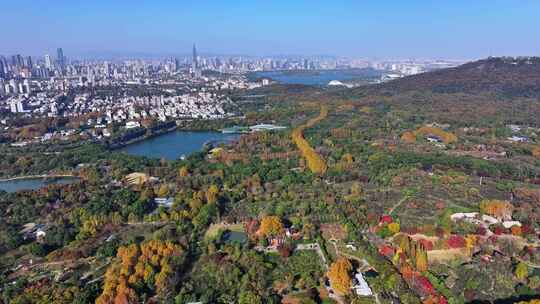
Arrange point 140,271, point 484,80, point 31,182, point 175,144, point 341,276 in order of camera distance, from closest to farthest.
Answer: point 341,276
point 140,271
point 31,182
point 175,144
point 484,80

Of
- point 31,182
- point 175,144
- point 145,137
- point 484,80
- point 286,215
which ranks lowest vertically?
point 31,182

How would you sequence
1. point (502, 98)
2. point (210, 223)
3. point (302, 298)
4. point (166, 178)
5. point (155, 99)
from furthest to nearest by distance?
1. point (155, 99)
2. point (502, 98)
3. point (166, 178)
4. point (210, 223)
5. point (302, 298)

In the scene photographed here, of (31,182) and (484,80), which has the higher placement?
(484,80)

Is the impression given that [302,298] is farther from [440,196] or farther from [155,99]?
[155,99]

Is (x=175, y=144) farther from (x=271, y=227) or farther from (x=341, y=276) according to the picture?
(x=341, y=276)

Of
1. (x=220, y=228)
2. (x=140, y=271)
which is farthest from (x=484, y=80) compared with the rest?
(x=140, y=271)

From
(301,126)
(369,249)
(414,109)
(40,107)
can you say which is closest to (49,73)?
(40,107)
